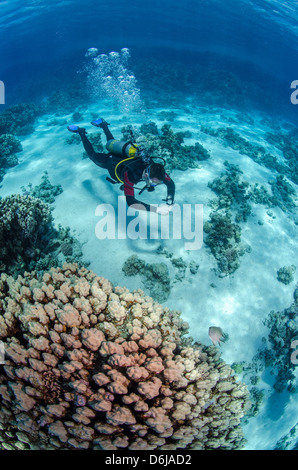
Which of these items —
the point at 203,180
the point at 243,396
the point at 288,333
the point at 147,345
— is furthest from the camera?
the point at 203,180

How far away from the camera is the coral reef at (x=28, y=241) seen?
573 cm

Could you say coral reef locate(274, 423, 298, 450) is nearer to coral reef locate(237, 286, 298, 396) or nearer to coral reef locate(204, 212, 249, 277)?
coral reef locate(237, 286, 298, 396)

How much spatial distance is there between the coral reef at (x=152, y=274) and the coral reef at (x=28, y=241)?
150 cm

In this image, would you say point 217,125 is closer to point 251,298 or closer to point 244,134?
point 244,134

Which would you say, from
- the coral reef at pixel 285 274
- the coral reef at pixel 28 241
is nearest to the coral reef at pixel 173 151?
the coral reef at pixel 28 241

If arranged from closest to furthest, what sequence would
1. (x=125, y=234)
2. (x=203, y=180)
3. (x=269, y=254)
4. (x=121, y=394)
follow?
(x=121, y=394)
(x=125, y=234)
(x=269, y=254)
(x=203, y=180)

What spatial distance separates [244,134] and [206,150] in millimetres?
8624

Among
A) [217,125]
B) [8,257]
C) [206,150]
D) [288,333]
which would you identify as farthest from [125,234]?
[217,125]

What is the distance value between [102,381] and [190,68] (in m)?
38.6

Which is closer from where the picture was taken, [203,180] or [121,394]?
[121,394]

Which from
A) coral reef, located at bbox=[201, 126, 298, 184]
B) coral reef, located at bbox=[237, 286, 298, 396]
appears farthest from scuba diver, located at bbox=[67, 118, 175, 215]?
coral reef, located at bbox=[201, 126, 298, 184]

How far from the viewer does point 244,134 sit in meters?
18.0

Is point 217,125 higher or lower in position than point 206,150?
higher

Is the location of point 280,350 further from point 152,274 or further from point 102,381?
point 102,381
